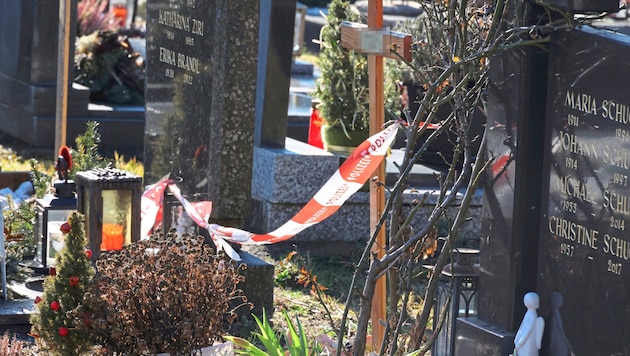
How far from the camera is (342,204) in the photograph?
5.61 m

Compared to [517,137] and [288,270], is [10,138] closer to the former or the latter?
[288,270]

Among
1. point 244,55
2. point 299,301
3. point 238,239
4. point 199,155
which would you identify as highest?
point 244,55

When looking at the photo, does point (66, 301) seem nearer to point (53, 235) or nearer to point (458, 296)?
point (458, 296)

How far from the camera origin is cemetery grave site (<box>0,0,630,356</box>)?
13.6 feet

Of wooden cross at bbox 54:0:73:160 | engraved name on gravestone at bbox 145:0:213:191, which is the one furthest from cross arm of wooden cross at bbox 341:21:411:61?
wooden cross at bbox 54:0:73:160

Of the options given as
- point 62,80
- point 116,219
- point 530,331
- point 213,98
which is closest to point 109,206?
point 116,219

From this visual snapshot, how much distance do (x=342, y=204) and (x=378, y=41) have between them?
3.43ft

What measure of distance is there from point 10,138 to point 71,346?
7.91 m

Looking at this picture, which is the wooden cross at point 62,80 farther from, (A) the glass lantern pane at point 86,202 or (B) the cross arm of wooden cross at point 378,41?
(B) the cross arm of wooden cross at point 378,41

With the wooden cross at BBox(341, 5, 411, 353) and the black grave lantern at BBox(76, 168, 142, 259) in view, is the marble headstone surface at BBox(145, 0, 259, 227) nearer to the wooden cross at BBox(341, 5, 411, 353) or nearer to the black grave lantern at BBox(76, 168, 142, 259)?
the black grave lantern at BBox(76, 168, 142, 259)

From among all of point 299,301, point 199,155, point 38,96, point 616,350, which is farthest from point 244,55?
point 38,96

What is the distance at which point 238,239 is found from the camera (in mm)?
5746

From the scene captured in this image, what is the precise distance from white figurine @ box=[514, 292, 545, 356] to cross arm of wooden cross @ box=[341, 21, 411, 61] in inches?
43.5

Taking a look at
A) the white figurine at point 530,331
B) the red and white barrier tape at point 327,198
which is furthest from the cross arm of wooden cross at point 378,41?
the white figurine at point 530,331
